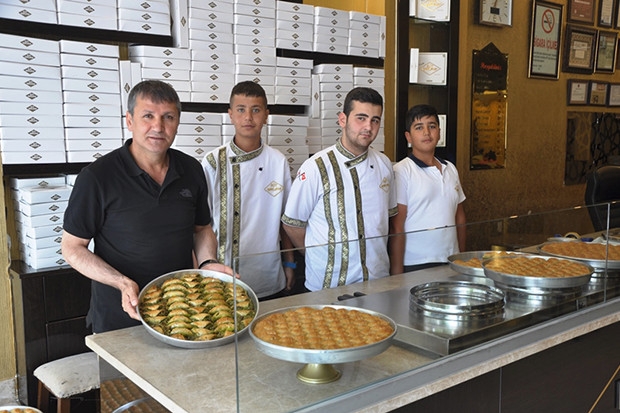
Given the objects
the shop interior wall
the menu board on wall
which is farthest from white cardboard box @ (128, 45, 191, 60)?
the menu board on wall

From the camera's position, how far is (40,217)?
2957 millimetres

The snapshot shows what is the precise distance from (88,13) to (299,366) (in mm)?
2251

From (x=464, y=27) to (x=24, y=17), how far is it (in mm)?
3300

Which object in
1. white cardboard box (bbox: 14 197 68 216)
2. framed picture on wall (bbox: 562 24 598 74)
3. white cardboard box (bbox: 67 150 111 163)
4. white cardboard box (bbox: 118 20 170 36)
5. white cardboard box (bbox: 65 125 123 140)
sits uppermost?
framed picture on wall (bbox: 562 24 598 74)

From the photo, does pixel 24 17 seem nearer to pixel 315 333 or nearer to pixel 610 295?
pixel 315 333

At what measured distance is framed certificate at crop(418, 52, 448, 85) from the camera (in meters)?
4.62

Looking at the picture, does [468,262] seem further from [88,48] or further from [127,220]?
[88,48]

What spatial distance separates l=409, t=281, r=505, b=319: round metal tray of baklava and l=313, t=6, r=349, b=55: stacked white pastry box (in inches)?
92.2

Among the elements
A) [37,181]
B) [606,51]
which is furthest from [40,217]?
[606,51]

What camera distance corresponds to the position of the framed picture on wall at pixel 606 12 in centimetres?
625

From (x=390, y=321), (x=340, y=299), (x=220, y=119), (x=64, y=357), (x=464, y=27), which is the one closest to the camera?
(x=390, y=321)

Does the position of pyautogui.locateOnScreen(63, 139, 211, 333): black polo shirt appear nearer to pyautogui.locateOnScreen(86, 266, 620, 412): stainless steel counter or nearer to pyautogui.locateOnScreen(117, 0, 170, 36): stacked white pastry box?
pyautogui.locateOnScreen(86, 266, 620, 412): stainless steel counter

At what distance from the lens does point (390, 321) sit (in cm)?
162

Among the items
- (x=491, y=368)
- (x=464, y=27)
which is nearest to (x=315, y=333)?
(x=491, y=368)
